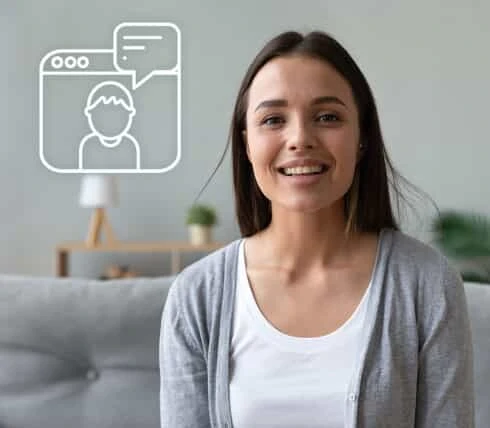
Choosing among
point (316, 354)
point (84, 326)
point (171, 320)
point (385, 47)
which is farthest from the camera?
point (385, 47)

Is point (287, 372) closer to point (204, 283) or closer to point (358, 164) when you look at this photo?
point (204, 283)

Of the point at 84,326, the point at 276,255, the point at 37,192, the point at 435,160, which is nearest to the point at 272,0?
the point at 435,160

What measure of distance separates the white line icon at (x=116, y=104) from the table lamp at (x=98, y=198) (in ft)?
0.72

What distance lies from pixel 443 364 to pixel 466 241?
3.24 m

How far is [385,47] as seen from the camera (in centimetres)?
430

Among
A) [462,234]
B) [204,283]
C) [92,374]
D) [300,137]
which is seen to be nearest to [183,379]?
[204,283]

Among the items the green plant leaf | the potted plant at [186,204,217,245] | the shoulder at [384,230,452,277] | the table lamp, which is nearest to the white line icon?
the table lamp

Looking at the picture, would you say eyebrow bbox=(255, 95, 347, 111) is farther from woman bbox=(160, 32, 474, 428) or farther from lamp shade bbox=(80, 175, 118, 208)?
lamp shade bbox=(80, 175, 118, 208)

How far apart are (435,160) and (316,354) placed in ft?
11.4

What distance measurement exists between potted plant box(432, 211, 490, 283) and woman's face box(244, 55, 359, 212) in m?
3.17

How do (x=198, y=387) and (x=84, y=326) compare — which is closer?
(x=198, y=387)

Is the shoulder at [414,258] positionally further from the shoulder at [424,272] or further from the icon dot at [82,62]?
the icon dot at [82,62]

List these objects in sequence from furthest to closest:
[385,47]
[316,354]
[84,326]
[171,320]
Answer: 1. [385,47]
2. [84,326]
3. [171,320]
4. [316,354]

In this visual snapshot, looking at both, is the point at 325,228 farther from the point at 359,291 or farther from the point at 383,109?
the point at 383,109
